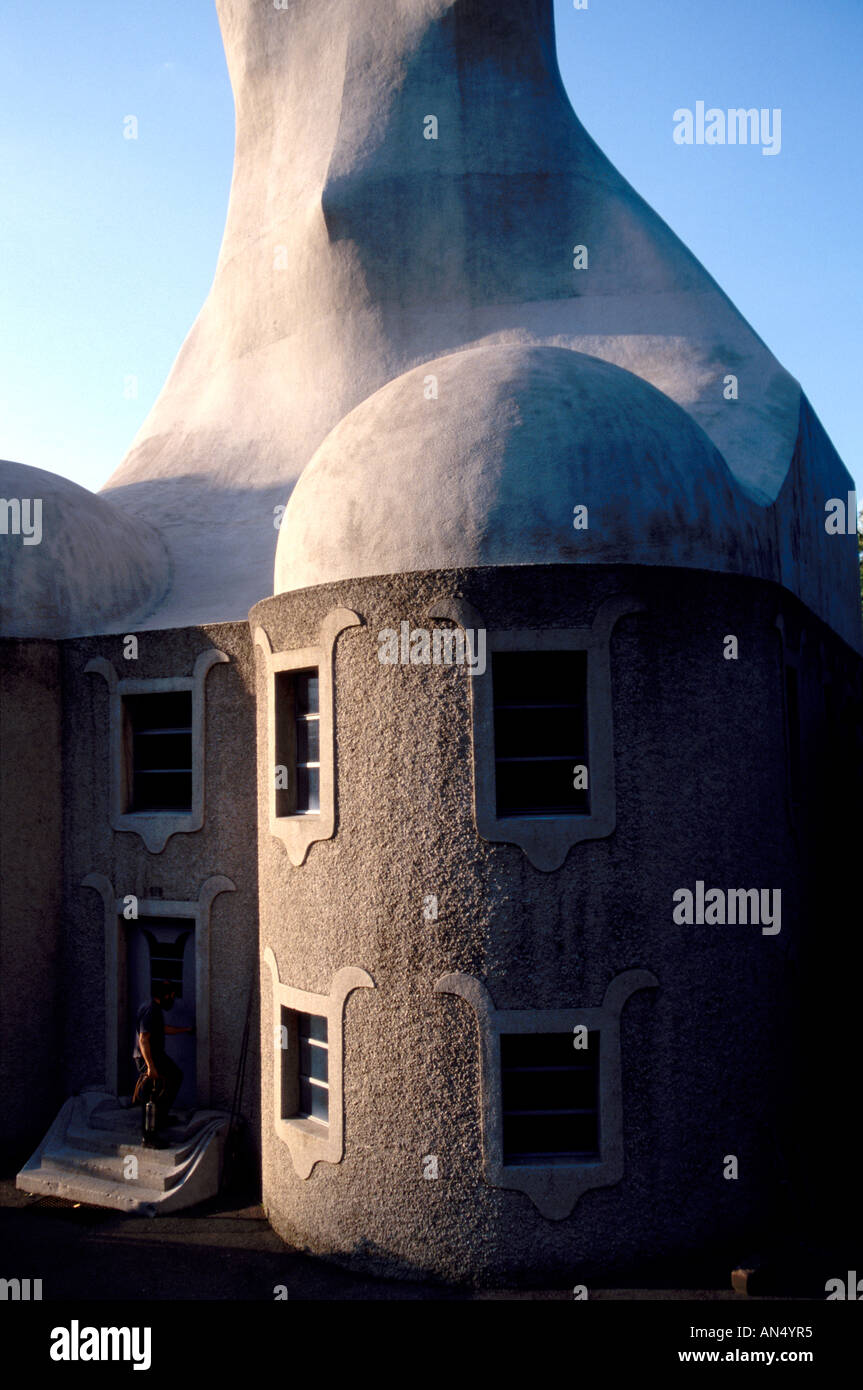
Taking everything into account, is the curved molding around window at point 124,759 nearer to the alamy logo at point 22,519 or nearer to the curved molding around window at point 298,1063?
the alamy logo at point 22,519

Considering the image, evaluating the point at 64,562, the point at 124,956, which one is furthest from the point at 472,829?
the point at 64,562

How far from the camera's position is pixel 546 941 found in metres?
8.62

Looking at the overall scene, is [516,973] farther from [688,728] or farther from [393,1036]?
[688,728]

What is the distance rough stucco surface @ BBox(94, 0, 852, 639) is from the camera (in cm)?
1539

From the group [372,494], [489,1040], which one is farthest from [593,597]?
[489,1040]

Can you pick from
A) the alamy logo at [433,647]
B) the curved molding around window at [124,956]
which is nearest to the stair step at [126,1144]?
the curved molding around window at [124,956]

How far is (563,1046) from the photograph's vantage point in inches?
347

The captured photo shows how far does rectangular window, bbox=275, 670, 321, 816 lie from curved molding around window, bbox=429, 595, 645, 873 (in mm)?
1976

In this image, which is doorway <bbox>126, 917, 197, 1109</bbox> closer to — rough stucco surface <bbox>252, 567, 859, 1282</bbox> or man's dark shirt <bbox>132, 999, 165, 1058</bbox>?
man's dark shirt <bbox>132, 999, 165, 1058</bbox>

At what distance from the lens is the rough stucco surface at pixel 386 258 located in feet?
50.5

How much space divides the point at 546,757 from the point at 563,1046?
239cm

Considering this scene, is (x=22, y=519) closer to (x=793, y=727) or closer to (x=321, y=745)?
(x=321, y=745)

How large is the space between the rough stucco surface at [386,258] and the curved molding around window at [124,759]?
2049 mm

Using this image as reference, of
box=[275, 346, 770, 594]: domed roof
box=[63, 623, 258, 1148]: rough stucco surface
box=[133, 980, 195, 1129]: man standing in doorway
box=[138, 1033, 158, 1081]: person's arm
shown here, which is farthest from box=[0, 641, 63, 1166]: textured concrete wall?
box=[275, 346, 770, 594]: domed roof
